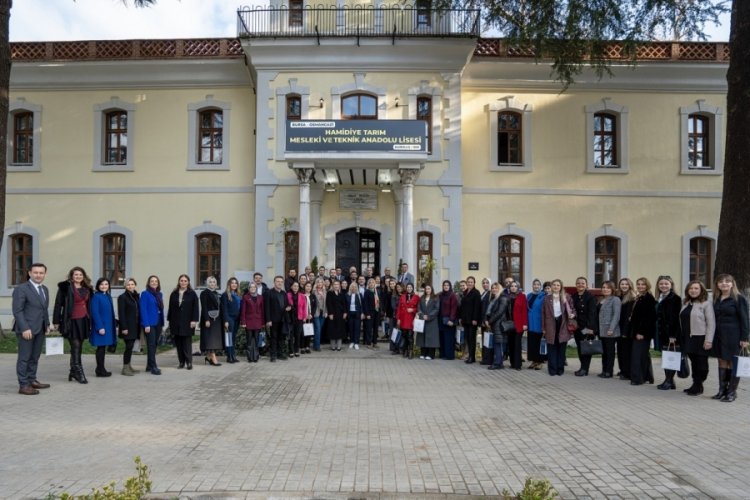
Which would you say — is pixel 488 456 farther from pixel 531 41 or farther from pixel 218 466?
pixel 531 41

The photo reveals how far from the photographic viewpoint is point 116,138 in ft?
68.0

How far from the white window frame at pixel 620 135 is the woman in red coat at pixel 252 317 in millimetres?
12805

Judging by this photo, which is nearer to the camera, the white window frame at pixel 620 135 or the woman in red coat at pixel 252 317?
the woman in red coat at pixel 252 317

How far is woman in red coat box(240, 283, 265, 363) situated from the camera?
41.5 feet

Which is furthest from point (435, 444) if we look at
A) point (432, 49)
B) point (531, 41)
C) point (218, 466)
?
point (432, 49)

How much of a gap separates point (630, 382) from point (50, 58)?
20483mm

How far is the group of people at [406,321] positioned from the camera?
9.41 m

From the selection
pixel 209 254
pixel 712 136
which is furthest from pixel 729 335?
pixel 209 254

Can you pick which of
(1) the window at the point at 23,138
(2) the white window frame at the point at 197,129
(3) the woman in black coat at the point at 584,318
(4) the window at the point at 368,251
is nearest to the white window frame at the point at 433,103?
(4) the window at the point at 368,251

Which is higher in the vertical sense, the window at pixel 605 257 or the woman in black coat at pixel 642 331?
the window at pixel 605 257

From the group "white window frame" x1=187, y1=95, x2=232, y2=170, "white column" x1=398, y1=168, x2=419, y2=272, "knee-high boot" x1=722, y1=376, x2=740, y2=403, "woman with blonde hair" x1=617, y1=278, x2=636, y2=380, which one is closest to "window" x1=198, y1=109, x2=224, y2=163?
"white window frame" x1=187, y1=95, x2=232, y2=170

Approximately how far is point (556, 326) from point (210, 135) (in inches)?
552

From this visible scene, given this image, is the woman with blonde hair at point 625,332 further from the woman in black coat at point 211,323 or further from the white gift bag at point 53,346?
the white gift bag at point 53,346

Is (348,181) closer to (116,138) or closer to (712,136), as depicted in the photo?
(116,138)
